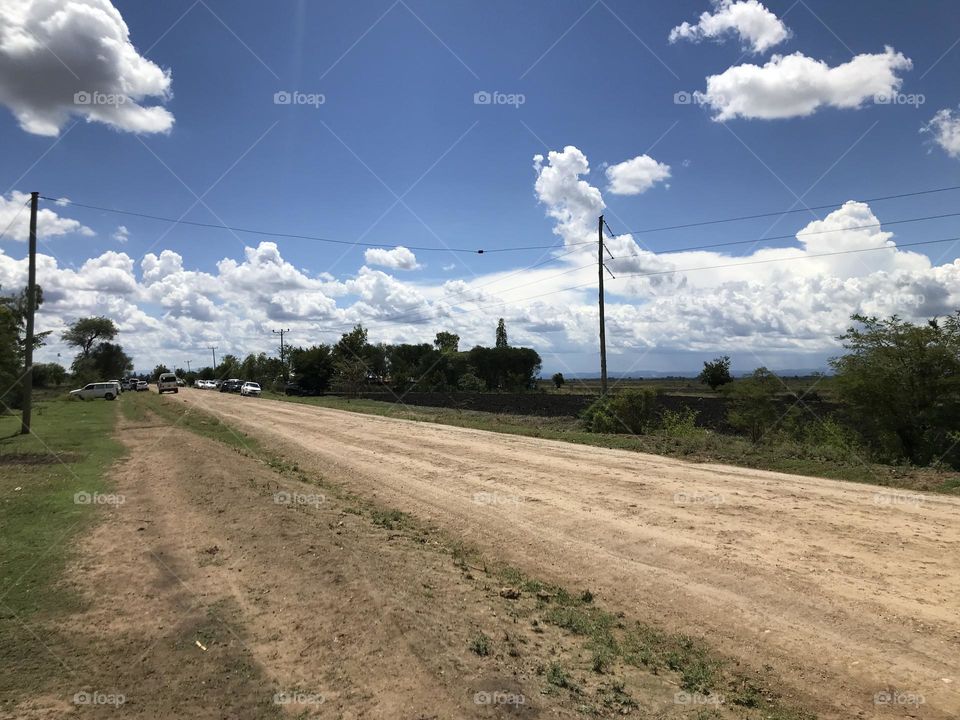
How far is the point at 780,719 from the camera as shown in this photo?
4082 millimetres

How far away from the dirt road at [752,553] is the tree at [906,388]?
840 centimetres

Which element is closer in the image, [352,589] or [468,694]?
[468,694]

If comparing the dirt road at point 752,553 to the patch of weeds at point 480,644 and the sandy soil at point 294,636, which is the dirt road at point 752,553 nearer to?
the sandy soil at point 294,636

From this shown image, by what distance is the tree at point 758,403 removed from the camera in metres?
26.7

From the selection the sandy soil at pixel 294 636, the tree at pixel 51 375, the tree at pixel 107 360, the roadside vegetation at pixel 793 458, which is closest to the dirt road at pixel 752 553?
the roadside vegetation at pixel 793 458

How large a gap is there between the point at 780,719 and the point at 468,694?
2285 mm

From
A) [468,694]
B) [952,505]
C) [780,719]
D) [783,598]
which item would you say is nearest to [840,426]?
[952,505]

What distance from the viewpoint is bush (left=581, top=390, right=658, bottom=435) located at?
84.0 feet

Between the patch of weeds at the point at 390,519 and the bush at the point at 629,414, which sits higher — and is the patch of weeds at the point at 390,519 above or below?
below

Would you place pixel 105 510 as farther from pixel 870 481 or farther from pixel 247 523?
pixel 870 481

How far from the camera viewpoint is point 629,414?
25.8 meters

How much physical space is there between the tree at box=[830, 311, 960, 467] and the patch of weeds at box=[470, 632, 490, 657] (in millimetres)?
17376

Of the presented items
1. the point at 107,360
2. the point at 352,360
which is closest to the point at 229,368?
the point at 107,360

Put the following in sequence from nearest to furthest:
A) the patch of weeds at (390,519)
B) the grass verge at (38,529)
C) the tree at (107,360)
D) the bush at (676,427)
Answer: the grass verge at (38,529) < the patch of weeds at (390,519) < the bush at (676,427) < the tree at (107,360)
